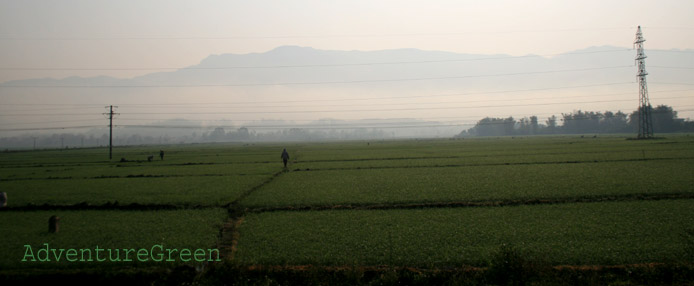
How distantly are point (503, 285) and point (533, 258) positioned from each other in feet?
6.02

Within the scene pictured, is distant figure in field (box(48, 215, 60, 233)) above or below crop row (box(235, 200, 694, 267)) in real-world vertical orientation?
above

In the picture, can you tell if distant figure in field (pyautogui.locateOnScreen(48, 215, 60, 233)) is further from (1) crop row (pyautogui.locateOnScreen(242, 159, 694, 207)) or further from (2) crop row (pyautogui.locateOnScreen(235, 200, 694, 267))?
(1) crop row (pyautogui.locateOnScreen(242, 159, 694, 207))

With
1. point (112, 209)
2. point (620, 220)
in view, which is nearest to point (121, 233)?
point (112, 209)

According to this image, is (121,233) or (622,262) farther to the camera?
(121,233)

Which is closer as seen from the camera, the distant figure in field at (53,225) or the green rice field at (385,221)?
the green rice field at (385,221)

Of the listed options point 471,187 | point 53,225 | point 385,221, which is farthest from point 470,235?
point 53,225

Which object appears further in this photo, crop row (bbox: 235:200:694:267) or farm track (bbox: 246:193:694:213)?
farm track (bbox: 246:193:694:213)

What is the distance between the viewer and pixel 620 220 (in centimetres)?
1555

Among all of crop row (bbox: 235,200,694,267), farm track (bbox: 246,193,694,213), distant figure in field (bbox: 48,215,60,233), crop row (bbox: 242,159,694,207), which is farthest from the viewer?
crop row (bbox: 242,159,694,207)

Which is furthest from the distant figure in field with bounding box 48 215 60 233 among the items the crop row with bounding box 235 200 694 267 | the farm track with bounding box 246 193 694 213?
the farm track with bounding box 246 193 694 213

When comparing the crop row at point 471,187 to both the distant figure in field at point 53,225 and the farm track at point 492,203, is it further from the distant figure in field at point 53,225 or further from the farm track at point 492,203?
the distant figure in field at point 53,225

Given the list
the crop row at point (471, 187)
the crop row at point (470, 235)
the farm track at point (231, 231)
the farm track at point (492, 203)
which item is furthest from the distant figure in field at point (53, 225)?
the crop row at point (471, 187)

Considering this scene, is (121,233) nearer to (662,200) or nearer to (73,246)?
(73,246)

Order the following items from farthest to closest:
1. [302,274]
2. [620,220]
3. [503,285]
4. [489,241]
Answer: [620,220], [489,241], [302,274], [503,285]
